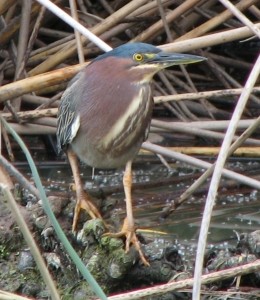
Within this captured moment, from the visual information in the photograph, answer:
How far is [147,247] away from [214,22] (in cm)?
163

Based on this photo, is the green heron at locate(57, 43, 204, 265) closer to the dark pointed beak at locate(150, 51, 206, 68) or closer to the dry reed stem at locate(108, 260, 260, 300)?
the dark pointed beak at locate(150, 51, 206, 68)

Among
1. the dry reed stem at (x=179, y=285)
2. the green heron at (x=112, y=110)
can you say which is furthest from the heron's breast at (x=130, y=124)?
the dry reed stem at (x=179, y=285)

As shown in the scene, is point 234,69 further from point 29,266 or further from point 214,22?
point 29,266

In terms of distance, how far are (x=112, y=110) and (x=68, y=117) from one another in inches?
9.9

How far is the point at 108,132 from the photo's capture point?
3756mm

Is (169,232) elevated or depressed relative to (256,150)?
depressed

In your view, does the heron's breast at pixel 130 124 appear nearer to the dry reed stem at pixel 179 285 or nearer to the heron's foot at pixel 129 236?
the heron's foot at pixel 129 236

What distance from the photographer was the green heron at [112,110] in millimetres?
3654

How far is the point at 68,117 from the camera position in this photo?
392cm

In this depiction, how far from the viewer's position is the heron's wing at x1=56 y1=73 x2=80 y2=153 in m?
3.84

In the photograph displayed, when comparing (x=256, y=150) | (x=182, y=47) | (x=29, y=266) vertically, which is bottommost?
(x=29, y=266)

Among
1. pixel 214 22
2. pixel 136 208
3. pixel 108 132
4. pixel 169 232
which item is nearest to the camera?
pixel 108 132

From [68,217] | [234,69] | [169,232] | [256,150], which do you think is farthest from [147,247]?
[234,69]

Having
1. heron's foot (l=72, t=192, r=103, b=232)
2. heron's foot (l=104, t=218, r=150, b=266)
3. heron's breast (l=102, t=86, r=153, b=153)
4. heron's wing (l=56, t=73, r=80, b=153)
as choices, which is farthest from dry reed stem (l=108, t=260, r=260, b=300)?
heron's wing (l=56, t=73, r=80, b=153)
